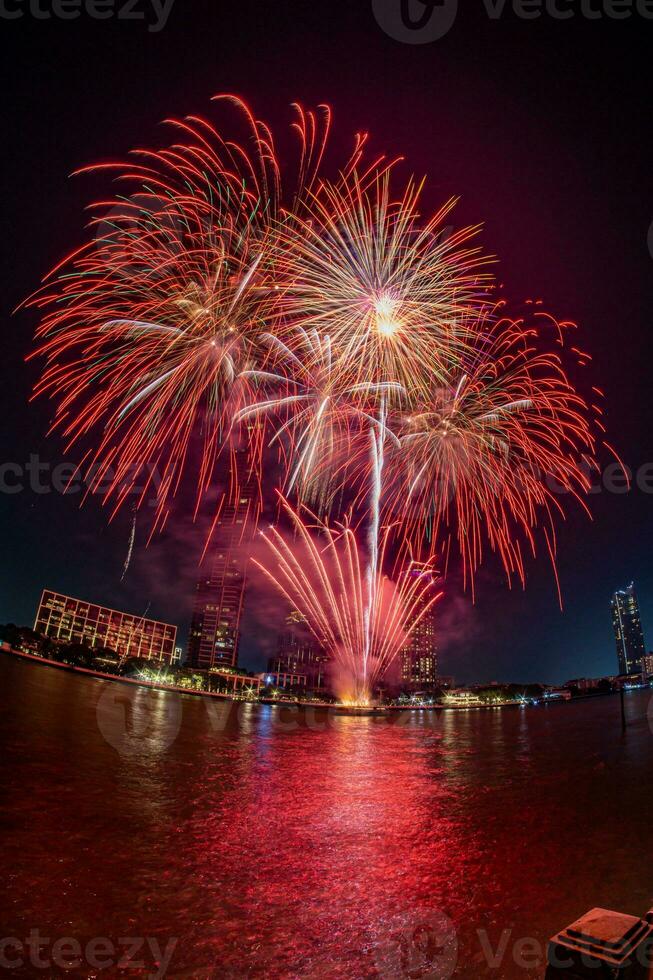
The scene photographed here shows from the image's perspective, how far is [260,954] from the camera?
3.29 metres

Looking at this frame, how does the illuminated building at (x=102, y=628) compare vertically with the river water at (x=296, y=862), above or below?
above

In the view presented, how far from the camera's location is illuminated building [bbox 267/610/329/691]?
109750 millimetres

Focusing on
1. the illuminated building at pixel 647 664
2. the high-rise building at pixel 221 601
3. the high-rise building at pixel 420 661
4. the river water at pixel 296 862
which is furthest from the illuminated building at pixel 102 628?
the illuminated building at pixel 647 664

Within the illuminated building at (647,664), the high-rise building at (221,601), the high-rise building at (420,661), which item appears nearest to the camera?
the high-rise building at (221,601)

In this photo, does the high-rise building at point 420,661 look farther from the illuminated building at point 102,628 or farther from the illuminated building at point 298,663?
the illuminated building at point 102,628

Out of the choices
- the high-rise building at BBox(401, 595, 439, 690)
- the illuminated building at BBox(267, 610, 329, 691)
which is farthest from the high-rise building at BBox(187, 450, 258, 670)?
the high-rise building at BBox(401, 595, 439, 690)

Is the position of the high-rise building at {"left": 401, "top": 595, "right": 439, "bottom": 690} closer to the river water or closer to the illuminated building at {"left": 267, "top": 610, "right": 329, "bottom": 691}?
the illuminated building at {"left": 267, "top": 610, "right": 329, "bottom": 691}

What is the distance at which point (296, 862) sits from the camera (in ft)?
15.8

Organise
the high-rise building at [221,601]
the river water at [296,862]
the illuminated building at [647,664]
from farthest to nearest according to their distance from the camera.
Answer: the illuminated building at [647,664]
the high-rise building at [221,601]
the river water at [296,862]

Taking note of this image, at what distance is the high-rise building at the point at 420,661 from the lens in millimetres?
118250

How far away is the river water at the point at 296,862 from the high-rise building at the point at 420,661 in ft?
362

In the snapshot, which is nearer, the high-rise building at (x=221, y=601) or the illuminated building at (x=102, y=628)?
the high-rise building at (x=221, y=601)

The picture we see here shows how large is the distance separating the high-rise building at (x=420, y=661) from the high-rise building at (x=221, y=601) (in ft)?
134

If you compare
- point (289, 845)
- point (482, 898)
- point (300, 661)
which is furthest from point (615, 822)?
point (300, 661)
